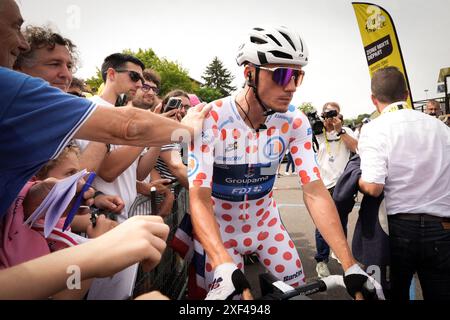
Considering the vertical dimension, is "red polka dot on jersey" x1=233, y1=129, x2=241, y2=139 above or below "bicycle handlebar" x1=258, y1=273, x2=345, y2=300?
above

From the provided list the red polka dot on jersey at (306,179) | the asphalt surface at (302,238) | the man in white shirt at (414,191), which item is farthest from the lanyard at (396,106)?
the asphalt surface at (302,238)

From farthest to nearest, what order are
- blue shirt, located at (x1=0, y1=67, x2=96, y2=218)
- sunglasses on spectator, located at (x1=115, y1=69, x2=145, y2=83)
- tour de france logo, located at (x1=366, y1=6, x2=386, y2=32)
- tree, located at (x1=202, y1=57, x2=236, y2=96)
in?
1. tree, located at (x1=202, y1=57, x2=236, y2=96)
2. tour de france logo, located at (x1=366, y1=6, x2=386, y2=32)
3. sunglasses on spectator, located at (x1=115, y1=69, x2=145, y2=83)
4. blue shirt, located at (x1=0, y1=67, x2=96, y2=218)

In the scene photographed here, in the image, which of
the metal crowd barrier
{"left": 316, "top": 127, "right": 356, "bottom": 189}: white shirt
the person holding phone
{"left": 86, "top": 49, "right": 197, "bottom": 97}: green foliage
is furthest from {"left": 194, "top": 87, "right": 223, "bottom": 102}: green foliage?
the metal crowd barrier

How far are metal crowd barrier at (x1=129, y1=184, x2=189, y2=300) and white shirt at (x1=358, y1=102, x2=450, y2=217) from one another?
1845mm

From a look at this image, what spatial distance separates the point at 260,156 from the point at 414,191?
1256 mm

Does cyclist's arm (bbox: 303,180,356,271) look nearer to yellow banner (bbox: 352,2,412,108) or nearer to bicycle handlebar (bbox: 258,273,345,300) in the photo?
bicycle handlebar (bbox: 258,273,345,300)

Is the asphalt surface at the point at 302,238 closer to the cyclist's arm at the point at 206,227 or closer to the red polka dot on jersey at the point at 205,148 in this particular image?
the cyclist's arm at the point at 206,227

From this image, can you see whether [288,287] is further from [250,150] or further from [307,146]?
[307,146]

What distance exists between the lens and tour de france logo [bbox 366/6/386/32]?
716 centimetres

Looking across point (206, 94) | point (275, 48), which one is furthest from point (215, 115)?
point (206, 94)

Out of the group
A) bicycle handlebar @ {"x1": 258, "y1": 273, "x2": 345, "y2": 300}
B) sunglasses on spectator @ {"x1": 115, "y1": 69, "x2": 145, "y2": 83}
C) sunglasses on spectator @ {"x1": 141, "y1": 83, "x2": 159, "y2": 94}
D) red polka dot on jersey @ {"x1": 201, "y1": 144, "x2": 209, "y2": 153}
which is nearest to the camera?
bicycle handlebar @ {"x1": 258, "y1": 273, "x2": 345, "y2": 300}

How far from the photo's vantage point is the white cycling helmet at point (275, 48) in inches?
80.0

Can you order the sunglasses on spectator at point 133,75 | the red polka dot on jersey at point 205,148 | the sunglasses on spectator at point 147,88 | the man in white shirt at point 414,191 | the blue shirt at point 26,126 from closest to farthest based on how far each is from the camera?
the blue shirt at point 26,126 → the red polka dot on jersey at point 205,148 → the man in white shirt at point 414,191 → the sunglasses on spectator at point 133,75 → the sunglasses on spectator at point 147,88

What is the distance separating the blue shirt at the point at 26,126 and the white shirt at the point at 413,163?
2168 millimetres
